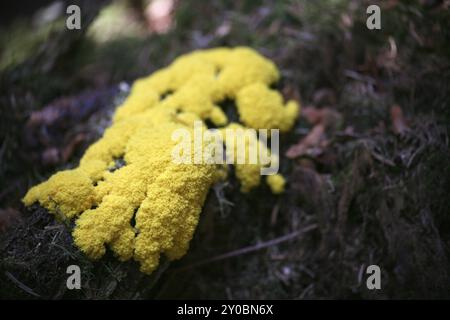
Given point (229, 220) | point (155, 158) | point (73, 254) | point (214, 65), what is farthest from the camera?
point (214, 65)

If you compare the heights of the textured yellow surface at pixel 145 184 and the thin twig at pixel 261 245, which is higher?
the textured yellow surface at pixel 145 184

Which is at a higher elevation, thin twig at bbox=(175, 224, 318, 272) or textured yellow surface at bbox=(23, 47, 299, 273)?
textured yellow surface at bbox=(23, 47, 299, 273)

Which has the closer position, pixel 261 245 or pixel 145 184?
pixel 145 184

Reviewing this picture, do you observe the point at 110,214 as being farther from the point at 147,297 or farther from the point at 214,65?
the point at 214,65

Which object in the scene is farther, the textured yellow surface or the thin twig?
the thin twig

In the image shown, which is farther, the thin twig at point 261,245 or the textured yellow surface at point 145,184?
the thin twig at point 261,245

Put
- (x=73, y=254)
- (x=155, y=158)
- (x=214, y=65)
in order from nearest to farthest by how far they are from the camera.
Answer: (x=73, y=254), (x=155, y=158), (x=214, y=65)

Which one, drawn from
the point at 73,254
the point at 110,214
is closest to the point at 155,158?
the point at 110,214

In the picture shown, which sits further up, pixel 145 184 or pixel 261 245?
pixel 145 184
